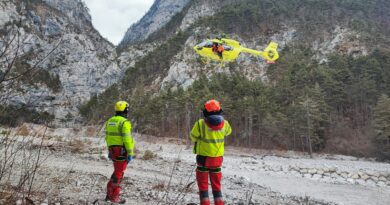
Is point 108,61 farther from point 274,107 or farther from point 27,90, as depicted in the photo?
point 27,90

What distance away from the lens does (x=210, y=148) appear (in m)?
4.36

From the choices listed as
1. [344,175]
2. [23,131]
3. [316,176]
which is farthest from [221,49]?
[23,131]

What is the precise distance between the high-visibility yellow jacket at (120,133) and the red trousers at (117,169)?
0.11 m

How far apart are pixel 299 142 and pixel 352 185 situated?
2129 cm

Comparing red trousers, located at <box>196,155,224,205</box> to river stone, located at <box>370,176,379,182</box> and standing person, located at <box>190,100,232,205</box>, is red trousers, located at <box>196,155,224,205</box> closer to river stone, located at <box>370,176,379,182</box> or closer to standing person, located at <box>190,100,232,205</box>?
standing person, located at <box>190,100,232,205</box>

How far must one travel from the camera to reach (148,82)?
7131cm

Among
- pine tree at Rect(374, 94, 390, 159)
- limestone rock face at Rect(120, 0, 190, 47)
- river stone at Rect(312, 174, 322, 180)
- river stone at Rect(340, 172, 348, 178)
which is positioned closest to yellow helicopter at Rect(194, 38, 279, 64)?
river stone at Rect(312, 174, 322, 180)

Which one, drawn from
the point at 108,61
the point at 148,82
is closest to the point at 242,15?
the point at 148,82

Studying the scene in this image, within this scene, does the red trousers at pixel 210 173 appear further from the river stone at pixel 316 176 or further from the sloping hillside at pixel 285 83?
the river stone at pixel 316 176

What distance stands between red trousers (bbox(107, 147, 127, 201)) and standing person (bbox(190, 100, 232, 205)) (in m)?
1.32

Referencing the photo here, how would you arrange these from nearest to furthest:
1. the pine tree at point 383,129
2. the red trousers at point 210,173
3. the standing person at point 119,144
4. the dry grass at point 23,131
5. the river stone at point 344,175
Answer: the dry grass at point 23,131, the red trousers at point 210,173, the standing person at point 119,144, the river stone at point 344,175, the pine tree at point 383,129

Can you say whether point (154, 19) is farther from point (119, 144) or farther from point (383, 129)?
point (119, 144)

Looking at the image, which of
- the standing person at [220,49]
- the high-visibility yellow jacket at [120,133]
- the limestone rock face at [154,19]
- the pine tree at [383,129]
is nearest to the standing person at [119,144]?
the high-visibility yellow jacket at [120,133]

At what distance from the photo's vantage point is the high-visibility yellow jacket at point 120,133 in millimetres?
4812
